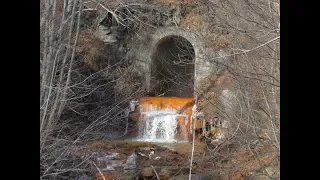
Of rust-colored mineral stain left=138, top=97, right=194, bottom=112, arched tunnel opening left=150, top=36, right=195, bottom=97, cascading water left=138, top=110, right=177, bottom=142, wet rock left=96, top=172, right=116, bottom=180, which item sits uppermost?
arched tunnel opening left=150, top=36, right=195, bottom=97

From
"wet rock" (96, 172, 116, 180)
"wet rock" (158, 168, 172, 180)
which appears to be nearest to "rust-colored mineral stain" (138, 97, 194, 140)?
"wet rock" (158, 168, 172, 180)

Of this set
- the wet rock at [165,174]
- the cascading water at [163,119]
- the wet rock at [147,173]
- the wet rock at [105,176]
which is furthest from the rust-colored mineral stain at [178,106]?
the wet rock at [105,176]

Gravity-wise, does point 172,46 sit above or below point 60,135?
above

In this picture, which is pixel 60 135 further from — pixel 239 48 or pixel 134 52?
pixel 239 48

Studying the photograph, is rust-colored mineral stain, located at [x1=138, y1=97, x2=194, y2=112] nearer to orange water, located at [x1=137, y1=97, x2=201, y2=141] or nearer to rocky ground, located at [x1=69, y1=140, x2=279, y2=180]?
orange water, located at [x1=137, y1=97, x2=201, y2=141]

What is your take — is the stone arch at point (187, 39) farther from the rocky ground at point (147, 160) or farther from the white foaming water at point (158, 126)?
the rocky ground at point (147, 160)
